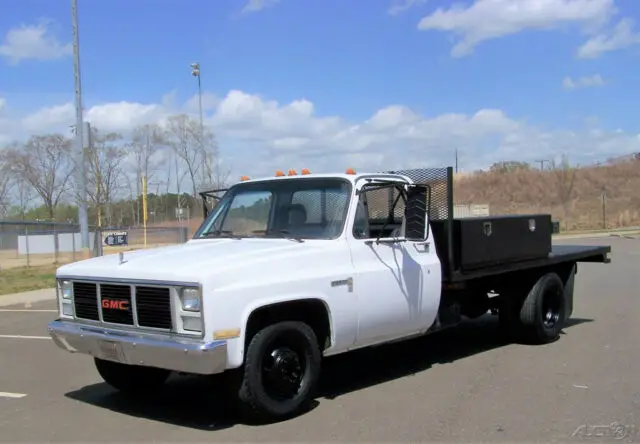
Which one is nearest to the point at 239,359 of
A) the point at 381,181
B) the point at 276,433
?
the point at 276,433

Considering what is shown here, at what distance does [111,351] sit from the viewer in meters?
5.61

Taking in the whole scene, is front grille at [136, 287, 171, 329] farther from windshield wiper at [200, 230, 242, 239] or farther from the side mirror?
the side mirror

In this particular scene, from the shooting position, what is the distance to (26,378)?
25.4ft

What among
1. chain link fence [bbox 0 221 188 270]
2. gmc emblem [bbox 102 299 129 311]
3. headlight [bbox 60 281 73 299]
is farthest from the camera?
chain link fence [bbox 0 221 188 270]

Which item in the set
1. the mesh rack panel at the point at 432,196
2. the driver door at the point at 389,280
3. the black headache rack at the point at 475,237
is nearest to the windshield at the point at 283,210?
the driver door at the point at 389,280

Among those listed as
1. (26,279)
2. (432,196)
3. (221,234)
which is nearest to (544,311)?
(432,196)

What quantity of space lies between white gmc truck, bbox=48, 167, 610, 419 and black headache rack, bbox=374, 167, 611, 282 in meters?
0.02

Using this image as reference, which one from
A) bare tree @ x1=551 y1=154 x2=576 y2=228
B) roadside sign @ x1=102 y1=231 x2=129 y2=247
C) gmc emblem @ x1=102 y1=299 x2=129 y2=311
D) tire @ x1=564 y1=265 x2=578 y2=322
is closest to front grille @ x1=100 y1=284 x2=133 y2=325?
gmc emblem @ x1=102 y1=299 x2=129 y2=311

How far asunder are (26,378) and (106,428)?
8.50 feet

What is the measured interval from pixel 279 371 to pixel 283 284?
0.70m

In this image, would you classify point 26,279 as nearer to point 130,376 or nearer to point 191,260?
point 130,376

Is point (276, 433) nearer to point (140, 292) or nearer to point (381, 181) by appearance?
point (140, 292)

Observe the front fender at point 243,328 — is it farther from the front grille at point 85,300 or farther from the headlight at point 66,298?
the headlight at point 66,298

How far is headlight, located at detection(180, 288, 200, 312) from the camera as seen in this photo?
17.0ft
